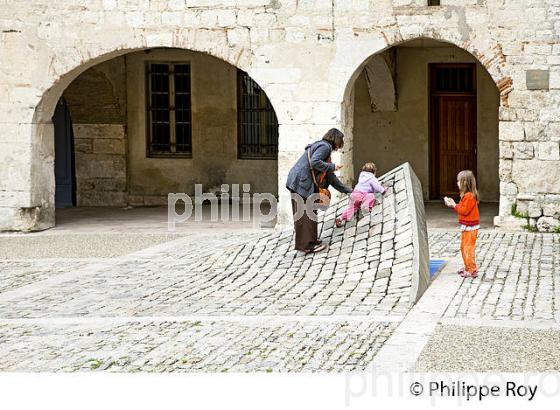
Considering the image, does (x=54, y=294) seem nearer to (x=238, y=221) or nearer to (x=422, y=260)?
(x=422, y=260)

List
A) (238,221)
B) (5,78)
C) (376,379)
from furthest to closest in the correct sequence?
(238,221) → (5,78) → (376,379)

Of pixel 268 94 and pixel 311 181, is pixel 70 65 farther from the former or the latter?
pixel 311 181

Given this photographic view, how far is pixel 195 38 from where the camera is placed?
1558 centimetres

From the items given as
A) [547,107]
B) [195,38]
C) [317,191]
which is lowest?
[317,191]

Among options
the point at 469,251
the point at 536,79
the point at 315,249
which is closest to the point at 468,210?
the point at 469,251

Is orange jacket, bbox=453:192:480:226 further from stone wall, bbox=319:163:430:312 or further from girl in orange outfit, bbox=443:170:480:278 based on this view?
stone wall, bbox=319:163:430:312

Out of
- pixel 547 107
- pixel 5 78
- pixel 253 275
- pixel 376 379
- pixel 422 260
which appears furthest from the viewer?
pixel 5 78

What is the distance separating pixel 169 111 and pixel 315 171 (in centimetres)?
808

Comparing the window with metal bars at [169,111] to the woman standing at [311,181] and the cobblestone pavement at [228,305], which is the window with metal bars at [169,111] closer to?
the cobblestone pavement at [228,305]

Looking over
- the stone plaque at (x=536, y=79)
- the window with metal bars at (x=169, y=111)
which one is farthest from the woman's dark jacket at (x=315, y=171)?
the window with metal bars at (x=169, y=111)

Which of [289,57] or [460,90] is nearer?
[289,57]

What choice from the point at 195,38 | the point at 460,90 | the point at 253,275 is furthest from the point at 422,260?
the point at 460,90

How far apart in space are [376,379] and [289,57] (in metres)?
9.00

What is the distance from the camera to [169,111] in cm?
1986
